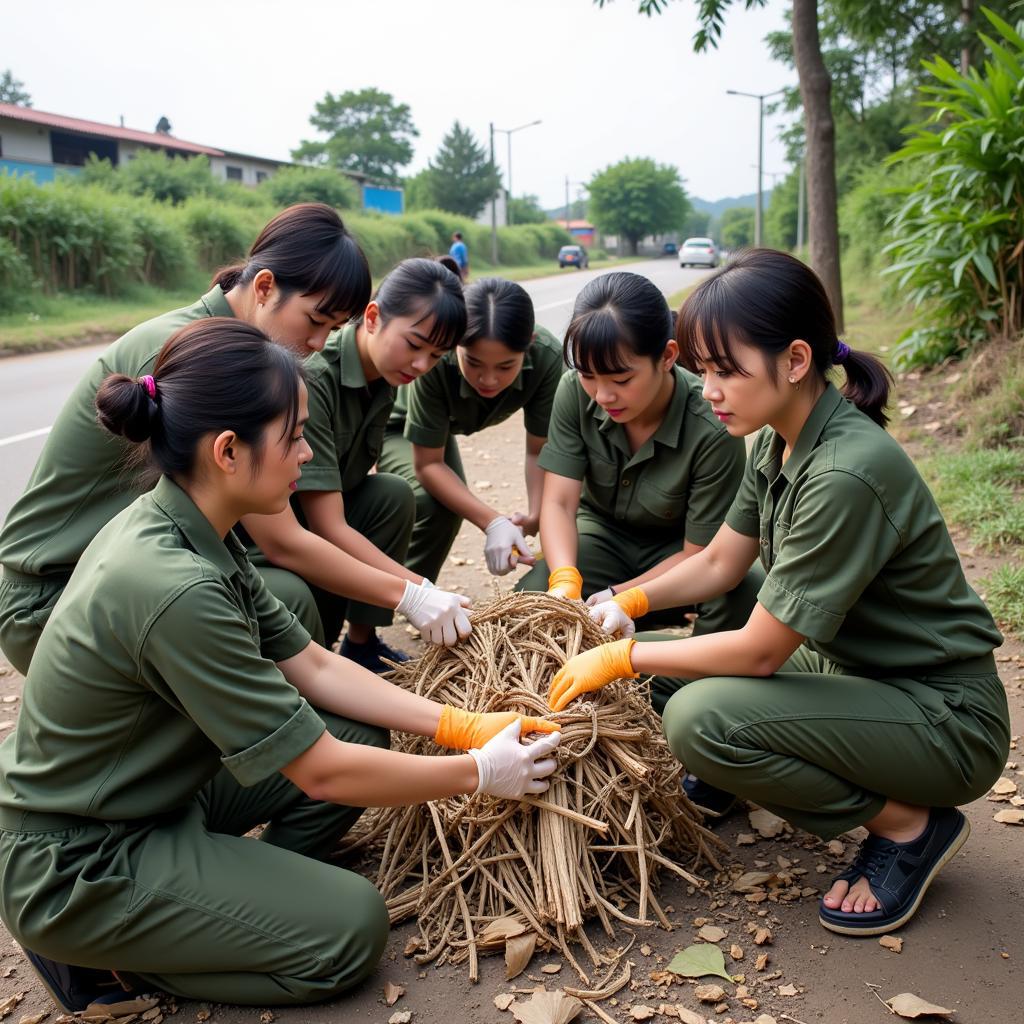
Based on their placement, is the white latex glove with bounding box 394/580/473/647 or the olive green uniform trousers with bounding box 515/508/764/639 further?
the olive green uniform trousers with bounding box 515/508/764/639

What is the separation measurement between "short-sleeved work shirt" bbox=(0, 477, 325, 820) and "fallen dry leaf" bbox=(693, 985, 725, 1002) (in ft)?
2.93

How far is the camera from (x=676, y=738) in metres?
2.23

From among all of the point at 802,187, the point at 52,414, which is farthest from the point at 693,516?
the point at 802,187

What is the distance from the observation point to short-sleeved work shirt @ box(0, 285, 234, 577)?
8.07ft

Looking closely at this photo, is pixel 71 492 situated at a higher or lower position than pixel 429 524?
higher

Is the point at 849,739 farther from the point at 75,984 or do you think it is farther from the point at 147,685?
the point at 75,984

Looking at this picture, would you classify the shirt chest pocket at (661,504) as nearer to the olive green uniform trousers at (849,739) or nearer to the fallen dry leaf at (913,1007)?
the olive green uniform trousers at (849,739)

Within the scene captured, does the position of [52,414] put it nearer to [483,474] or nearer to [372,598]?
[483,474]

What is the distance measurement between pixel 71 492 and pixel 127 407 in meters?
0.83

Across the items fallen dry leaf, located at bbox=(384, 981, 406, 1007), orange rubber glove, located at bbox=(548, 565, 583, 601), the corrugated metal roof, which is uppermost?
the corrugated metal roof

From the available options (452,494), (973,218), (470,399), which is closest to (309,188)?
(973,218)

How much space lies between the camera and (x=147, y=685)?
1.86 meters

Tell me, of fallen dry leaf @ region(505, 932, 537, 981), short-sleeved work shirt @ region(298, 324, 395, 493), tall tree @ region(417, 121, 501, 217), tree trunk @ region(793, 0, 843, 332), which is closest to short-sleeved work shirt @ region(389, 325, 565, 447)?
short-sleeved work shirt @ region(298, 324, 395, 493)

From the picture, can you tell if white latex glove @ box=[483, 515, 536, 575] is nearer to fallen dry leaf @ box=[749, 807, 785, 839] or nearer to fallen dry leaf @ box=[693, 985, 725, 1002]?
fallen dry leaf @ box=[749, 807, 785, 839]
